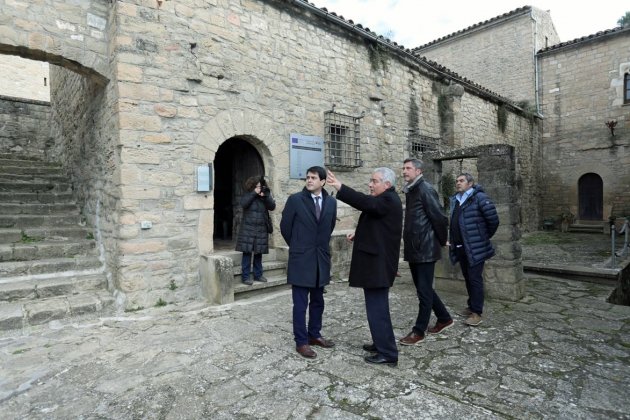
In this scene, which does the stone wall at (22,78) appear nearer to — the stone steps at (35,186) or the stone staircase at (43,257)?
the stone steps at (35,186)

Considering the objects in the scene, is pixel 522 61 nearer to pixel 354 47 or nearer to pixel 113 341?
pixel 354 47

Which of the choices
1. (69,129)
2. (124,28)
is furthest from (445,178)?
(69,129)

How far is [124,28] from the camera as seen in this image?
4.64 m

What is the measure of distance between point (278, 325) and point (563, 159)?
1559 centimetres

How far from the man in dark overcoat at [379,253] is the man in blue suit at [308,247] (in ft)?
1.21

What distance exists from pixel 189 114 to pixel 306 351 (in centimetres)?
356

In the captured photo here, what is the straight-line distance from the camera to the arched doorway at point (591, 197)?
47.9 ft

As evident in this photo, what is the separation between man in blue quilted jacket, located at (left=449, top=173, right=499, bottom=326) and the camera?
4.11 metres

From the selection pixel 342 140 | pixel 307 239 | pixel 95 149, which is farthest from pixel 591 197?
pixel 95 149

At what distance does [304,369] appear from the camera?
3.02 meters

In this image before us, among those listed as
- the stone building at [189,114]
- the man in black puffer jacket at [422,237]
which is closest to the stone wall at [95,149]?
the stone building at [189,114]

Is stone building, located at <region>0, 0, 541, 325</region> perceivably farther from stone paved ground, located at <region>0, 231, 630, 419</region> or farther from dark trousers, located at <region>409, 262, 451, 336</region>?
dark trousers, located at <region>409, 262, 451, 336</region>

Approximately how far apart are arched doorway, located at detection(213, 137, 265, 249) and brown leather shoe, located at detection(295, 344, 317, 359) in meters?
3.52

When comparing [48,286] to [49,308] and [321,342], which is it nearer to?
[49,308]
